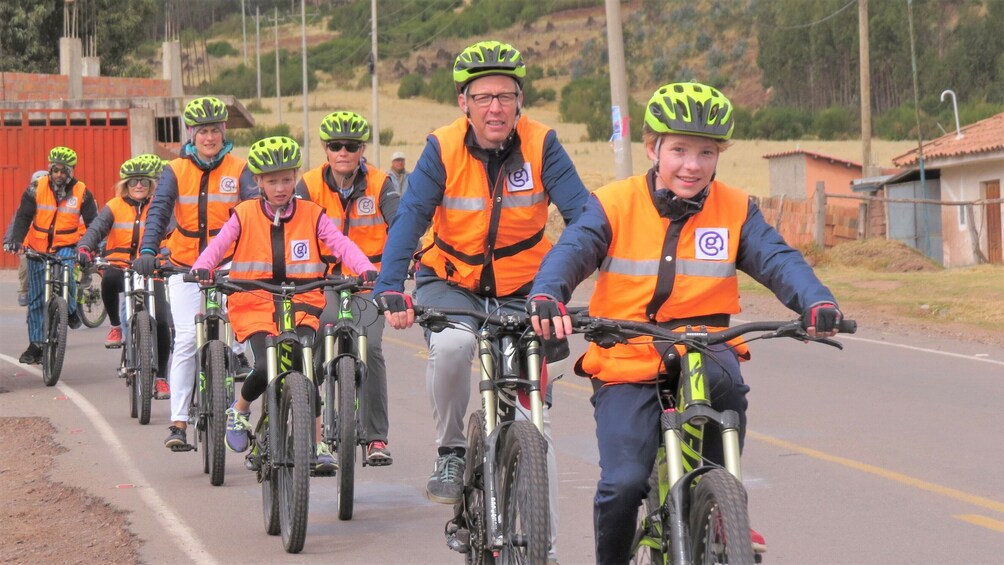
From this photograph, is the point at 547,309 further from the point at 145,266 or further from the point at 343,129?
the point at 145,266

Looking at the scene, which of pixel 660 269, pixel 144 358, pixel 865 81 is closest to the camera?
pixel 660 269

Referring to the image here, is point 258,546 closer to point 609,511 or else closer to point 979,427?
point 609,511

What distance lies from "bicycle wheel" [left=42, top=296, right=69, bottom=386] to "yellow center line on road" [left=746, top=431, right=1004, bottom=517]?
6982 millimetres

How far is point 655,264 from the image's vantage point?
5.41 m

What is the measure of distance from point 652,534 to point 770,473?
4.58 metres

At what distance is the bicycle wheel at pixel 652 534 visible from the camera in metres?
4.99

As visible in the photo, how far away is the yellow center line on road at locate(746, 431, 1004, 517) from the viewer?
8484 millimetres

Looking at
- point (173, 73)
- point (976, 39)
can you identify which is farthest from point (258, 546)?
point (976, 39)

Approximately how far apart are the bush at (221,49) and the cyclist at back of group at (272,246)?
508ft

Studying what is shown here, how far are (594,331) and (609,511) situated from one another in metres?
0.61

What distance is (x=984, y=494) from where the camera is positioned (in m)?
8.70

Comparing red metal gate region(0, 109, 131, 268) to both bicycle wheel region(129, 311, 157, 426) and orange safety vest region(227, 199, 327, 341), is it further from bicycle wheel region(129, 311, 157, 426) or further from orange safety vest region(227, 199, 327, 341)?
orange safety vest region(227, 199, 327, 341)

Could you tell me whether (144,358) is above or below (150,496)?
above

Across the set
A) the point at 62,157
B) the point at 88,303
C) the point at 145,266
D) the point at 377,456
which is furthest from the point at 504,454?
the point at 88,303
